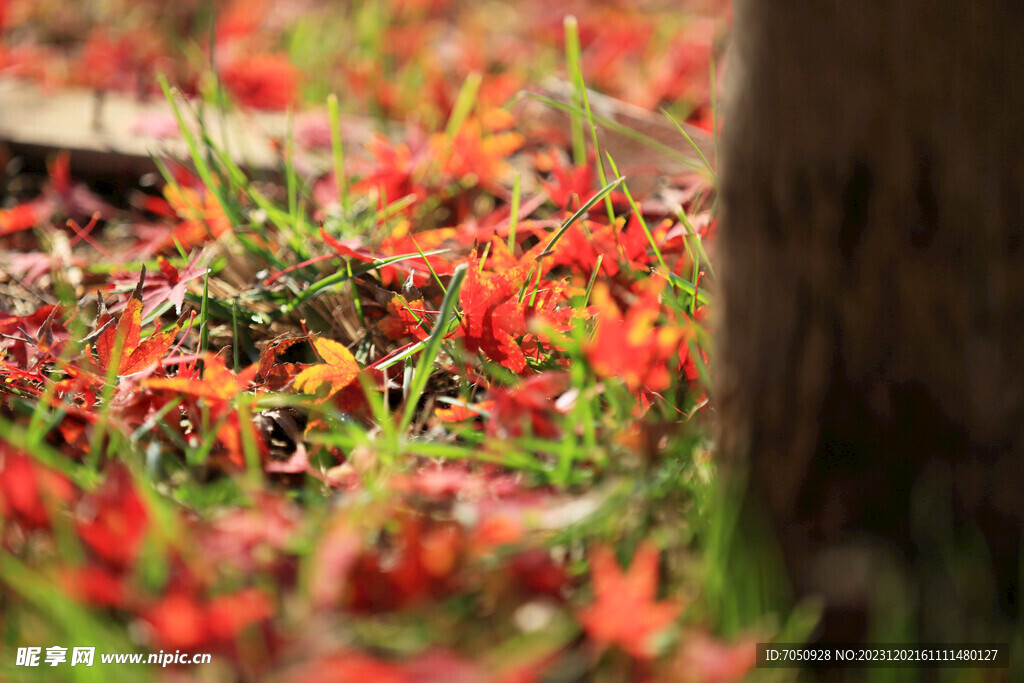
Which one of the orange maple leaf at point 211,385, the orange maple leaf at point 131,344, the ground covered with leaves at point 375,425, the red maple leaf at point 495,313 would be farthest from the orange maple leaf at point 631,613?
the orange maple leaf at point 131,344

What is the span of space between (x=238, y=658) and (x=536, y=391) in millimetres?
419

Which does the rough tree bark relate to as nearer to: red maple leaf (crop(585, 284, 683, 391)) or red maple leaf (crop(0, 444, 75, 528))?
red maple leaf (crop(585, 284, 683, 391))

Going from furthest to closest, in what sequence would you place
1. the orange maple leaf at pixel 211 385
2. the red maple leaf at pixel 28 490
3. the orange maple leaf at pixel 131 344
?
the orange maple leaf at pixel 131 344 < the orange maple leaf at pixel 211 385 < the red maple leaf at pixel 28 490

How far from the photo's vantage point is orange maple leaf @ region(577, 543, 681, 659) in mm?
704

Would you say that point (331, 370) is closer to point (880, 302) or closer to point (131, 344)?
point (131, 344)

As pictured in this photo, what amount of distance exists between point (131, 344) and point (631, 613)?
0.73 metres

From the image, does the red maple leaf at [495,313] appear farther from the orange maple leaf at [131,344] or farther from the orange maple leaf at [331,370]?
the orange maple leaf at [131,344]

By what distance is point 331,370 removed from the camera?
103cm

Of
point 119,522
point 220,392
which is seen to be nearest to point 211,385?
point 220,392

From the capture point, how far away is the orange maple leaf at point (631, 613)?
2.31 feet

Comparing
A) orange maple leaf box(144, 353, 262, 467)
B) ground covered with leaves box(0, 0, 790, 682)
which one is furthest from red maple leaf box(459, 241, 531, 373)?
orange maple leaf box(144, 353, 262, 467)

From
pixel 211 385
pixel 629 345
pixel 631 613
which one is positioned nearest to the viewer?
pixel 631 613

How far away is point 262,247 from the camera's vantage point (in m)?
1.36

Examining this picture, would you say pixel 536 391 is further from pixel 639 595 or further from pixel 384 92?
pixel 384 92
